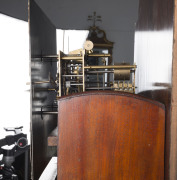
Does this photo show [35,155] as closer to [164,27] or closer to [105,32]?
[164,27]

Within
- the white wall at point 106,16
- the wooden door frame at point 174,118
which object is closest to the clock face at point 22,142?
the wooden door frame at point 174,118

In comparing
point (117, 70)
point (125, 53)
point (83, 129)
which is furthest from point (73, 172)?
point (125, 53)

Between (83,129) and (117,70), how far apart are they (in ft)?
3.04

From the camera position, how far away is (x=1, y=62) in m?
2.32

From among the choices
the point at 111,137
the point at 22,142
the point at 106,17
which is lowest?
the point at 22,142

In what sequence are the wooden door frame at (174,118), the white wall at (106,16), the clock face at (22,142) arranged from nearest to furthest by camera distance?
the wooden door frame at (174,118) → the clock face at (22,142) → the white wall at (106,16)

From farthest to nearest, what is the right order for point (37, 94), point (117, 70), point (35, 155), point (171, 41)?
point (37, 94) → point (35, 155) → point (117, 70) → point (171, 41)

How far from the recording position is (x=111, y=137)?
77 centimetres

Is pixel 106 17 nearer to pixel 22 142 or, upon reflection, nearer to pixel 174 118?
pixel 22 142

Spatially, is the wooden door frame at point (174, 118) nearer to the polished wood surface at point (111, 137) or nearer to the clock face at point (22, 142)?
the polished wood surface at point (111, 137)

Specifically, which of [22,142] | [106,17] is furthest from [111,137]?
[106,17]

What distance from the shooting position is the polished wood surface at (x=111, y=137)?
754 mm

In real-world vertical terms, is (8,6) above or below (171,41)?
above

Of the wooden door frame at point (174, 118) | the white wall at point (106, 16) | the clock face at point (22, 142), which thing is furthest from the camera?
the white wall at point (106, 16)
